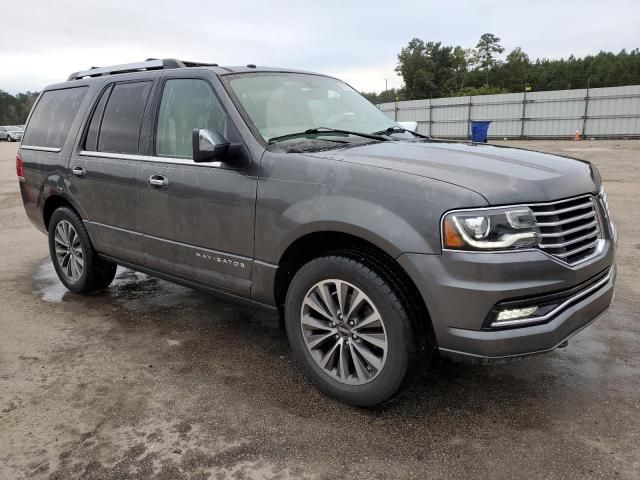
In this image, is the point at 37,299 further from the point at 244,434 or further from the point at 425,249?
the point at 425,249

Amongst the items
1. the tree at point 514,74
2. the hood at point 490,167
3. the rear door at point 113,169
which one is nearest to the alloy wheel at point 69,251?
the rear door at point 113,169

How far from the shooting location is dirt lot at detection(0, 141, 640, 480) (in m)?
2.48

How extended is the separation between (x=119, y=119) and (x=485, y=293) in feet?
10.4

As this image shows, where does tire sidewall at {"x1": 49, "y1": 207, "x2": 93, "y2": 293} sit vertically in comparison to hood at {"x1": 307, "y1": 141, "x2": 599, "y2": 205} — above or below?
below

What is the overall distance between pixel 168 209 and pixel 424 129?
31629 mm

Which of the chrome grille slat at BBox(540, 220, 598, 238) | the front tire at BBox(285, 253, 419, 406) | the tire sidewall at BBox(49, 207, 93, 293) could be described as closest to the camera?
the chrome grille slat at BBox(540, 220, 598, 238)

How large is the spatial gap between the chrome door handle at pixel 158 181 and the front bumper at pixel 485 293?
6.20 feet

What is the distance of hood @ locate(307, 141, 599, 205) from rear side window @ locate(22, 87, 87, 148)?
2831mm

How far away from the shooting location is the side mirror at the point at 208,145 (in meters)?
3.08

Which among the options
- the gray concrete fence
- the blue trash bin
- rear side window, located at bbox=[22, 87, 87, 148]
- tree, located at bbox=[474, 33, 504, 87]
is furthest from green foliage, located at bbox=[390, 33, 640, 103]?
rear side window, located at bbox=[22, 87, 87, 148]

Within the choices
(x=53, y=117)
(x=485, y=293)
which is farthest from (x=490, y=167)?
(x=53, y=117)

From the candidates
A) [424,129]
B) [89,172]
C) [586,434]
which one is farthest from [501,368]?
[424,129]

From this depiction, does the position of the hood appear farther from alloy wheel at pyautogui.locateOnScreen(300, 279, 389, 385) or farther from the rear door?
the rear door

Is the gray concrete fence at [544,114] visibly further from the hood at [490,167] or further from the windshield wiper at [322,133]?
the hood at [490,167]
